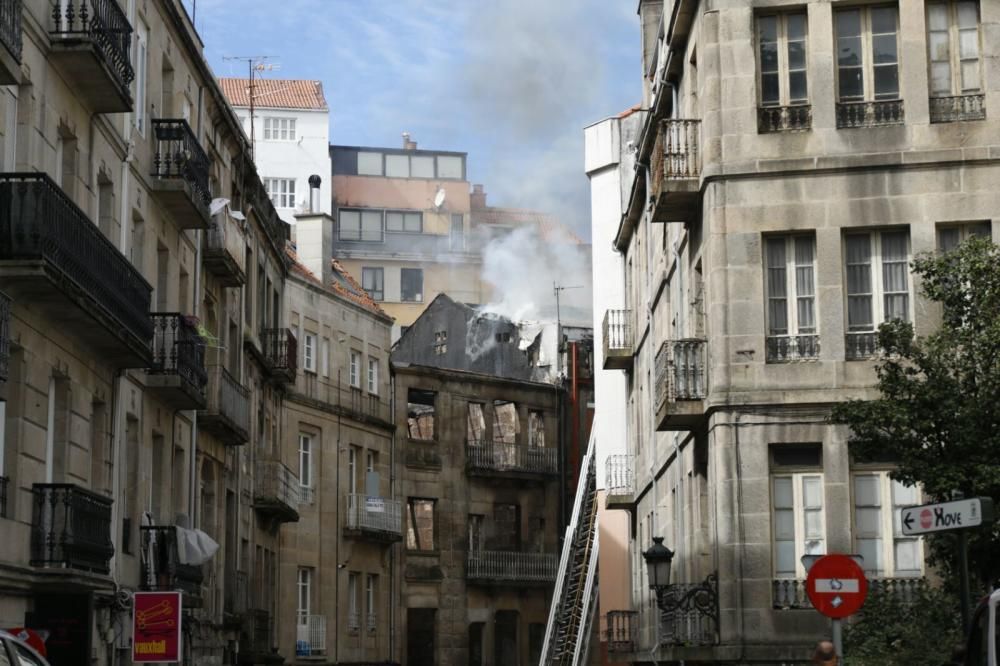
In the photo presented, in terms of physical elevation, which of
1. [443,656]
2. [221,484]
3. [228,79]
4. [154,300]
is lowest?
[443,656]

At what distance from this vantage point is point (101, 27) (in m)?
25.3

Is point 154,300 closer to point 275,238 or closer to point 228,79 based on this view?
point 275,238

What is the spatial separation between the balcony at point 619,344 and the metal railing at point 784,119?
15.0 meters

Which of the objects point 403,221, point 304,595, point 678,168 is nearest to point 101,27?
point 678,168

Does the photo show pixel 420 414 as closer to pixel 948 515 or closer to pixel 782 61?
pixel 782 61

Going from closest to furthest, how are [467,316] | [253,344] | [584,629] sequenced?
[253,344] → [584,629] → [467,316]

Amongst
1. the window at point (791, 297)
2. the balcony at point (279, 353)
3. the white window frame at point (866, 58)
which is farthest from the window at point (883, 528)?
the balcony at point (279, 353)

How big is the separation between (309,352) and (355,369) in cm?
357

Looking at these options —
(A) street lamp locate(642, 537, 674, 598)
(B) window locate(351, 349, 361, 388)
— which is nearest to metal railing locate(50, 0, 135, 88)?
(A) street lamp locate(642, 537, 674, 598)

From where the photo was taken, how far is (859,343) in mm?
27234

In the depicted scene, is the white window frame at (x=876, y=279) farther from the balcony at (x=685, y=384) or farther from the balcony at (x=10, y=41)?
the balcony at (x=10, y=41)

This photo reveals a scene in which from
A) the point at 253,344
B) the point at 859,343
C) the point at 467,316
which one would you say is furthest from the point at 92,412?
the point at 467,316

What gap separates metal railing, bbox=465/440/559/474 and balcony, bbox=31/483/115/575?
38835 millimetres

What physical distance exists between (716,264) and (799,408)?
7.83 ft
